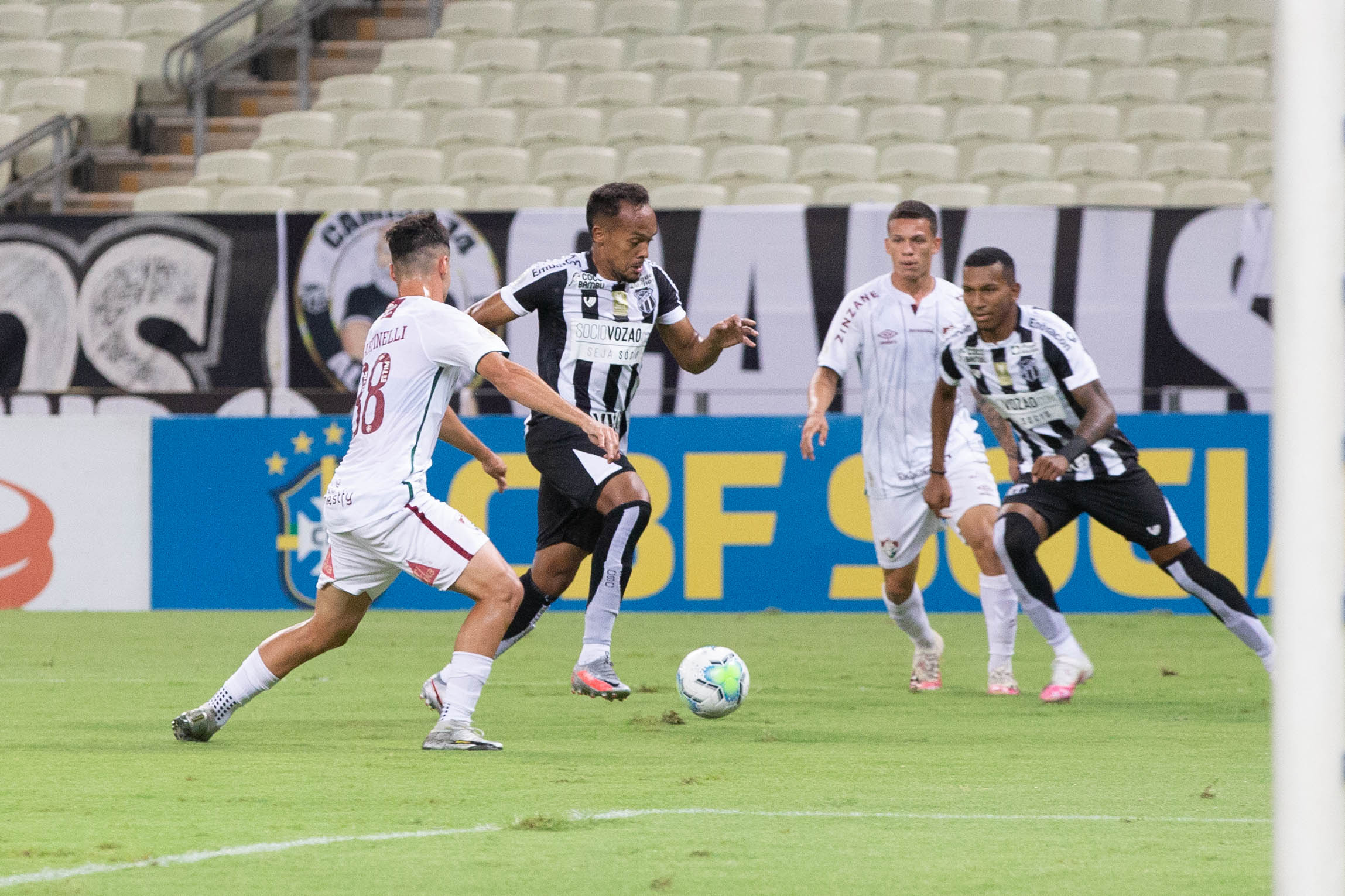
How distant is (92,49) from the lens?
1850 cm

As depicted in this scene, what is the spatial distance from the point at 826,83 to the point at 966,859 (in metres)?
13.1

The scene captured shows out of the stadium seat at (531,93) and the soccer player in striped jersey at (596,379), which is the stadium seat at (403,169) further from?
the soccer player in striped jersey at (596,379)

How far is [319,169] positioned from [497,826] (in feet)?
41.1

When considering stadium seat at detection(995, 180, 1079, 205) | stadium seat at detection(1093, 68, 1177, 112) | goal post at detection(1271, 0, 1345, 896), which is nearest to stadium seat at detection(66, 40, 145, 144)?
stadium seat at detection(995, 180, 1079, 205)

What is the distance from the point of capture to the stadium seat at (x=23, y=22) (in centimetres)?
1916

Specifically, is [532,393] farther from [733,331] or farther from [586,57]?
[586,57]

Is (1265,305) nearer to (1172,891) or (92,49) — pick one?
(1172,891)

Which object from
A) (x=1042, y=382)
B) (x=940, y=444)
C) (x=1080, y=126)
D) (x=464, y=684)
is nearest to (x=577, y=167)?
(x=1080, y=126)

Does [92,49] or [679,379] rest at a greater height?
[92,49]

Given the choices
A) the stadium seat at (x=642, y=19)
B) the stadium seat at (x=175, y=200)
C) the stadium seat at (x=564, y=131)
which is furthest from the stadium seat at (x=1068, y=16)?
the stadium seat at (x=175, y=200)

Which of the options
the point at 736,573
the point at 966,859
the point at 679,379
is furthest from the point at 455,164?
the point at 966,859

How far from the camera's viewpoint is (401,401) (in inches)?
251

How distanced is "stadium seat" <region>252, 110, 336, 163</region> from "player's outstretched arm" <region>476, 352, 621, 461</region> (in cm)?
1135

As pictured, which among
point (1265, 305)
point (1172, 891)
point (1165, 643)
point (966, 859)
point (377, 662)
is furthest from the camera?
point (1265, 305)
